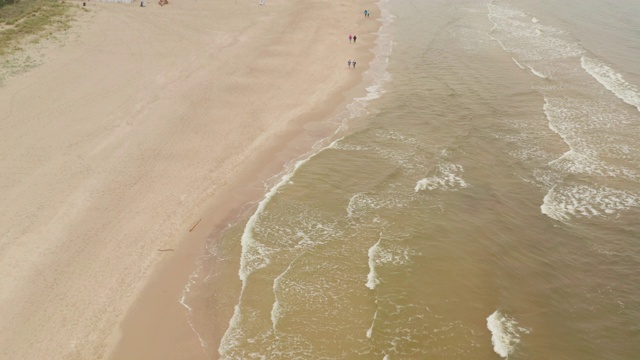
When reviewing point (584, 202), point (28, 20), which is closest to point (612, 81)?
point (584, 202)

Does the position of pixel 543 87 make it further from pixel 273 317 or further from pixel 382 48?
pixel 273 317

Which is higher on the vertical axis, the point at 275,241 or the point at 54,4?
the point at 54,4

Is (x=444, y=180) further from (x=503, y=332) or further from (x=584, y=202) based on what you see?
(x=503, y=332)

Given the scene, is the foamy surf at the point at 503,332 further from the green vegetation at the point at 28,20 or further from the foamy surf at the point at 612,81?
the green vegetation at the point at 28,20

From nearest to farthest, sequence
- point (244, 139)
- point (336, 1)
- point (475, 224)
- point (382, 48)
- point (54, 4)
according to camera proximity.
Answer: point (475, 224) < point (244, 139) < point (382, 48) < point (54, 4) < point (336, 1)

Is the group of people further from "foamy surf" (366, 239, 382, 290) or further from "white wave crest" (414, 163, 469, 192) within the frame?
"foamy surf" (366, 239, 382, 290)

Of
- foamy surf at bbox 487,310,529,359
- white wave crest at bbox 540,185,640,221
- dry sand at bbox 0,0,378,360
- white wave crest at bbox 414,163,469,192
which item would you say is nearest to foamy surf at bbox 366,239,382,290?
foamy surf at bbox 487,310,529,359

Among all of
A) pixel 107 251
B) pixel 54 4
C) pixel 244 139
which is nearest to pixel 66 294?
pixel 107 251
